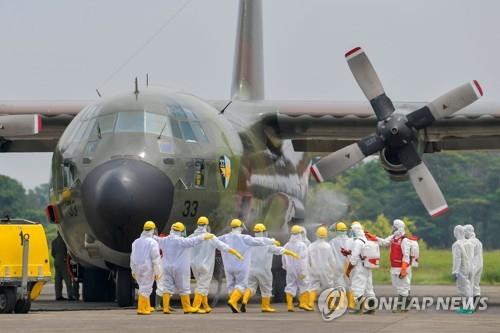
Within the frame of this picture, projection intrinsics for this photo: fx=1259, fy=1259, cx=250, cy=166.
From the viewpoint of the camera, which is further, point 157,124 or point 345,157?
point 345,157

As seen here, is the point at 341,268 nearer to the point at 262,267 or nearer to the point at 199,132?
the point at 262,267

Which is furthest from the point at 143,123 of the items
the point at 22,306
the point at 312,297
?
the point at 312,297

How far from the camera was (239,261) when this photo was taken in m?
22.4

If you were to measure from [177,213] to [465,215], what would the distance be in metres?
A: 66.9

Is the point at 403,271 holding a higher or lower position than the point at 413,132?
lower

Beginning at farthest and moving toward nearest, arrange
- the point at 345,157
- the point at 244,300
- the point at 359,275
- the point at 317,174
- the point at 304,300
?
the point at 317,174
the point at 345,157
the point at 304,300
the point at 359,275
the point at 244,300

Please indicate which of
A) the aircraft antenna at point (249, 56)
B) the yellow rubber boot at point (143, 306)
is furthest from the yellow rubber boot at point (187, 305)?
the aircraft antenna at point (249, 56)

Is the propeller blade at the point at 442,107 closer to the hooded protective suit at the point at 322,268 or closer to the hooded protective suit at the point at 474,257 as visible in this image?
the hooded protective suit at the point at 474,257

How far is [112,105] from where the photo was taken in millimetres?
23406

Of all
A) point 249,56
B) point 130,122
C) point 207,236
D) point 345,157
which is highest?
point 249,56

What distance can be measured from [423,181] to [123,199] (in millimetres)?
8067

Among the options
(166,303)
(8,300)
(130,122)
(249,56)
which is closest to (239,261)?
(166,303)

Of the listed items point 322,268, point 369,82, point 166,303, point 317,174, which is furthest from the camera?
point 317,174

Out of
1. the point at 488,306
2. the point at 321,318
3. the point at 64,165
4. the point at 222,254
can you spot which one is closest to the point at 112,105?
the point at 64,165
